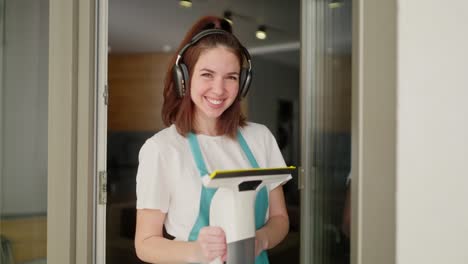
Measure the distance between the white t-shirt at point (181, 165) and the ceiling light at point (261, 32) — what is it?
314 mm

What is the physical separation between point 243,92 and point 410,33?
533 mm

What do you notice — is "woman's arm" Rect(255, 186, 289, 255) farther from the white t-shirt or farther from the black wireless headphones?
the black wireless headphones

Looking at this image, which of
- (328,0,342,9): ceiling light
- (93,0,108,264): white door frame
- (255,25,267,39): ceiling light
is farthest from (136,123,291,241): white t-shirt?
(328,0,342,9): ceiling light

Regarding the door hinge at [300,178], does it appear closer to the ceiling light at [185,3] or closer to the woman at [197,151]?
the woman at [197,151]

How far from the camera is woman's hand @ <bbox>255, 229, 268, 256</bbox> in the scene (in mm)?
1260

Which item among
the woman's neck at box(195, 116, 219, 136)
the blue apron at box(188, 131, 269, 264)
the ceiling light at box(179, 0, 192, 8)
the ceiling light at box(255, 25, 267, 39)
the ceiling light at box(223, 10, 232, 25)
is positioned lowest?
the blue apron at box(188, 131, 269, 264)

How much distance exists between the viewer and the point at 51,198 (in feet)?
4.90

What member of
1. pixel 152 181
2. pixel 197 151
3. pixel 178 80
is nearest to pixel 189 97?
pixel 178 80

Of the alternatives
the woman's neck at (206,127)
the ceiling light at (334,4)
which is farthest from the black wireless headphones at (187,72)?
the ceiling light at (334,4)

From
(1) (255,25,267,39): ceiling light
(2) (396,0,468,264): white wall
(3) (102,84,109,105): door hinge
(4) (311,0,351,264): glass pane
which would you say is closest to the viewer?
(2) (396,0,468,264): white wall

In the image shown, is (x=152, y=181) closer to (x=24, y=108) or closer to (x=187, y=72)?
(x=187, y=72)

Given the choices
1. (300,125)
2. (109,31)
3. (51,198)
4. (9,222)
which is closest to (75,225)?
(51,198)

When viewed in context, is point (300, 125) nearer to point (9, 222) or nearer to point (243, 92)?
point (243, 92)

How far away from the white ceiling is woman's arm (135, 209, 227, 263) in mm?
556
